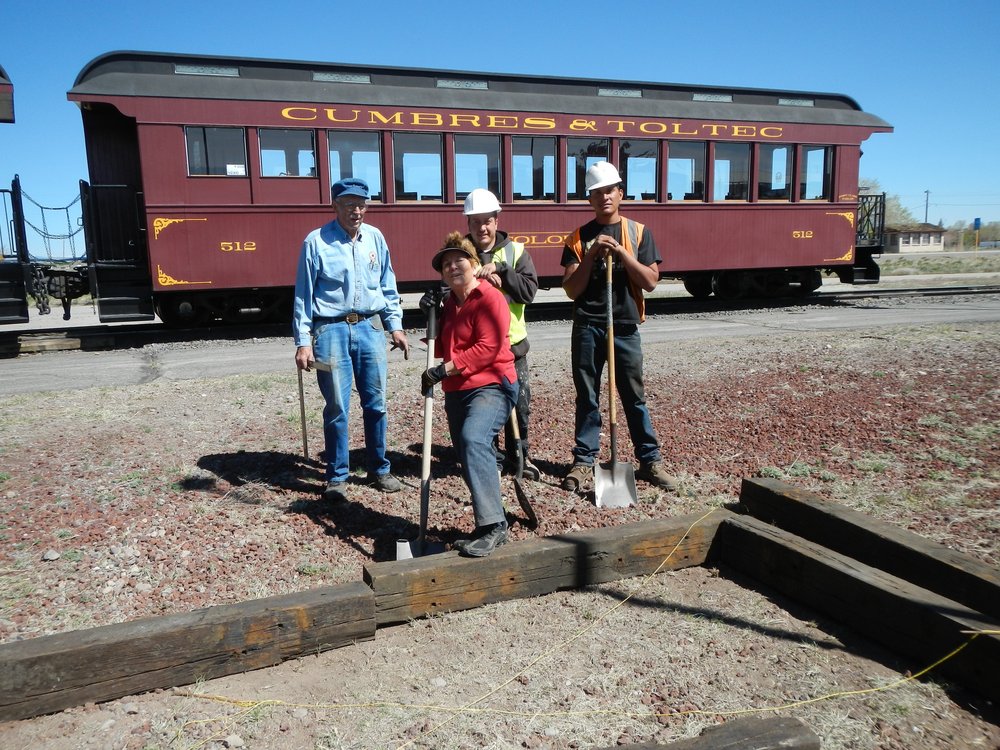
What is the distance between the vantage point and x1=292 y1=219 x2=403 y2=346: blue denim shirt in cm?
472

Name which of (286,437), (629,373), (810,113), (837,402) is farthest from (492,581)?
(810,113)

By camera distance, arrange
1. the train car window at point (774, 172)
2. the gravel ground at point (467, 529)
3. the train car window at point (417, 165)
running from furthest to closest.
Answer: the train car window at point (774, 172) < the train car window at point (417, 165) < the gravel ground at point (467, 529)

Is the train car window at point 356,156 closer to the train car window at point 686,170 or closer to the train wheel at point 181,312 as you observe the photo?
the train wheel at point 181,312

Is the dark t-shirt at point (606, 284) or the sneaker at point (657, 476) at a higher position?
the dark t-shirt at point (606, 284)

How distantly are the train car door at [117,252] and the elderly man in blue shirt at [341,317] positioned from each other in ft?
27.7

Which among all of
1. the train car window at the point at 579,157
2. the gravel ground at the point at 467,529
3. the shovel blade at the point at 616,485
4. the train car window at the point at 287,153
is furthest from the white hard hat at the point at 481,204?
the train car window at the point at 579,157

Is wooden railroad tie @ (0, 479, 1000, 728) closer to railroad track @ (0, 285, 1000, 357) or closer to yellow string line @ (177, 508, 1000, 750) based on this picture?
yellow string line @ (177, 508, 1000, 750)

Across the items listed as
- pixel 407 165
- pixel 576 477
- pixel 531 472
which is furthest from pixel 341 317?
pixel 407 165

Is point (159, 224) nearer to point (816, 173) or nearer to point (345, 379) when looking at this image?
point (345, 379)

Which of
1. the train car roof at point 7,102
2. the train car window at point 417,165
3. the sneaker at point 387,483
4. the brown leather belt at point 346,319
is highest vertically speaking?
the train car roof at point 7,102

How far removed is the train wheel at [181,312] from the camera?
12895 mm

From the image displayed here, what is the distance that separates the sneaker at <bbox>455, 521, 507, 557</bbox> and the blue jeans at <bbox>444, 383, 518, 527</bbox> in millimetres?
43

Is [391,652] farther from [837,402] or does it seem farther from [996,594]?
[837,402]

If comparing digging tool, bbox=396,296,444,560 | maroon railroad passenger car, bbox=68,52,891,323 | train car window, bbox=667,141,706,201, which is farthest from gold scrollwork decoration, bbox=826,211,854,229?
digging tool, bbox=396,296,444,560
